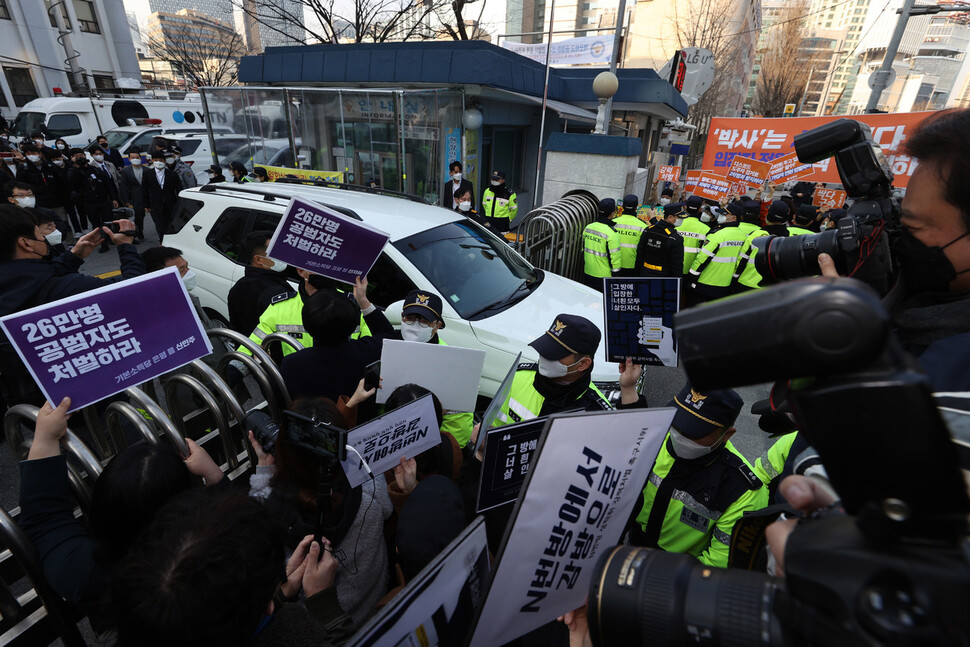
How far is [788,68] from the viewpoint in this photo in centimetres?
3684

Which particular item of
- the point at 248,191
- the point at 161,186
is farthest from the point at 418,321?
the point at 161,186

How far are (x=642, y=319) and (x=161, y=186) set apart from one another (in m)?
10.4

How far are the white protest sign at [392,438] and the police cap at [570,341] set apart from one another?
725 millimetres

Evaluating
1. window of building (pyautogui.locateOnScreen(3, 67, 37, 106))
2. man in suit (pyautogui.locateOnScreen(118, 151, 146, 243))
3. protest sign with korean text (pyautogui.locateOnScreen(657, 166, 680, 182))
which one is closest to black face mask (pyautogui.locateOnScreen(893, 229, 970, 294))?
protest sign with korean text (pyautogui.locateOnScreen(657, 166, 680, 182))

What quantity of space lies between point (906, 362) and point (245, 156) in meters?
14.9

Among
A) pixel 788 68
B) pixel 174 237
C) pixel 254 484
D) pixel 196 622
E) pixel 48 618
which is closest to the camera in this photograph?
pixel 196 622

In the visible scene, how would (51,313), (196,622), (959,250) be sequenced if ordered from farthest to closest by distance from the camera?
(51,313)
(959,250)
(196,622)

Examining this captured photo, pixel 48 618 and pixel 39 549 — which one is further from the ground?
pixel 39 549

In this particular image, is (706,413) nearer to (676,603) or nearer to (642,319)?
(642,319)

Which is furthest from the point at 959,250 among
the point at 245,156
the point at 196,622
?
the point at 245,156

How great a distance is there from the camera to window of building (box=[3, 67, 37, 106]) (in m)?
25.0

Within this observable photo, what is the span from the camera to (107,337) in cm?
188

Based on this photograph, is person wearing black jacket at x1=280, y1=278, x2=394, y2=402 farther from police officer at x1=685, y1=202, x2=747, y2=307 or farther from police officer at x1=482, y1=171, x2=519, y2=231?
police officer at x1=482, y1=171, x2=519, y2=231

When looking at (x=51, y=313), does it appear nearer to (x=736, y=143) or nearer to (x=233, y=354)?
(x=233, y=354)
